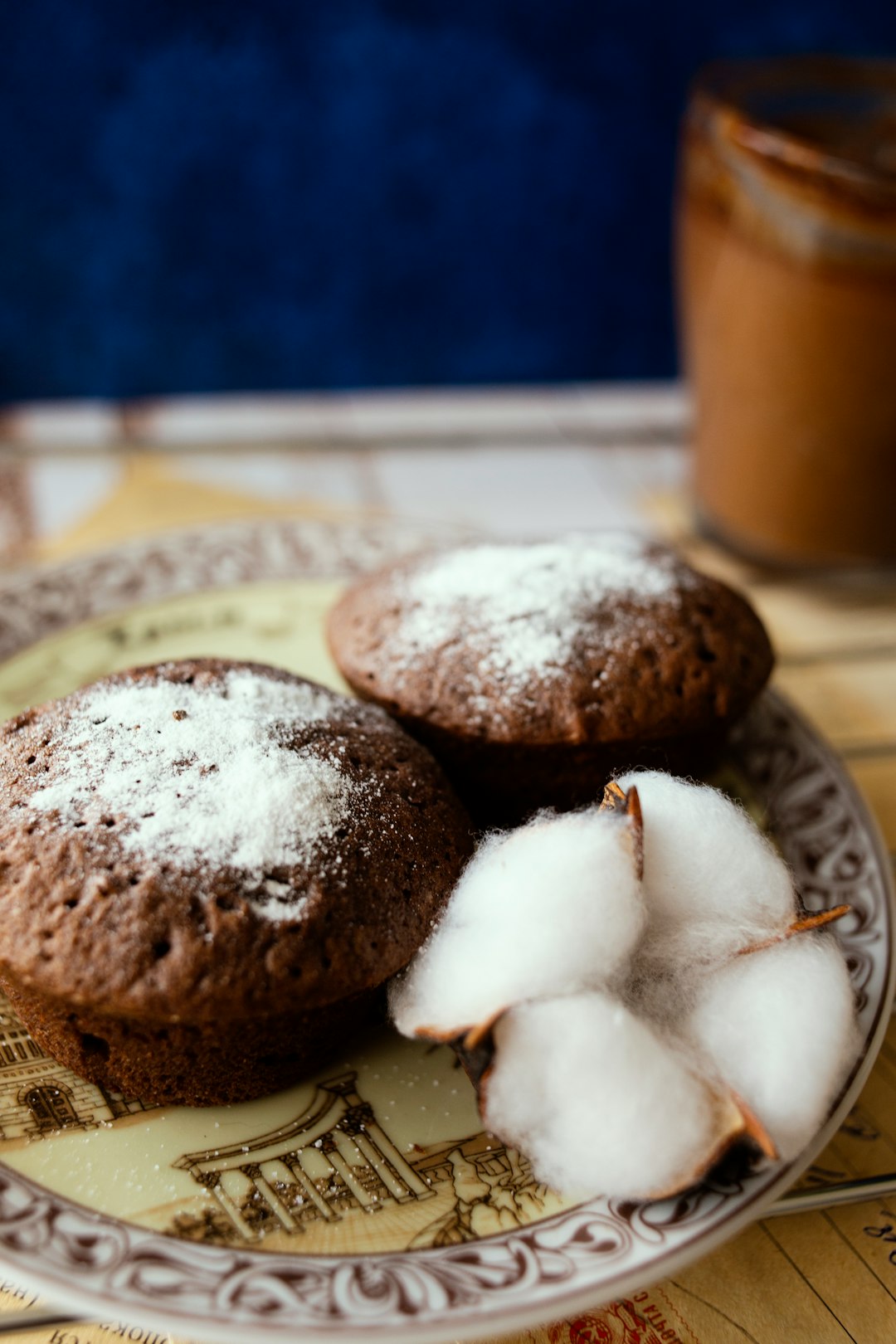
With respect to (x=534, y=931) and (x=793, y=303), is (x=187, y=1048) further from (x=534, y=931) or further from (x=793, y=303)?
(x=793, y=303)

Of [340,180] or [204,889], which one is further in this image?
[340,180]

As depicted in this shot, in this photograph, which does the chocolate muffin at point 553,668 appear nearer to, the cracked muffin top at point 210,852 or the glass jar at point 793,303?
the cracked muffin top at point 210,852

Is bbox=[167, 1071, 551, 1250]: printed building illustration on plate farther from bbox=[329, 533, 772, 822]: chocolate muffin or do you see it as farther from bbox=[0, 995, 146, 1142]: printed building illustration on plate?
bbox=[329, 533, 772, 822]: chocolate muffin

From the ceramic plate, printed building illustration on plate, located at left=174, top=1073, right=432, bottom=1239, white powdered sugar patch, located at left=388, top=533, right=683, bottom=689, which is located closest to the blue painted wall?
white powdered sugar patch, located at left=388, top=533, right=683, bottom=689

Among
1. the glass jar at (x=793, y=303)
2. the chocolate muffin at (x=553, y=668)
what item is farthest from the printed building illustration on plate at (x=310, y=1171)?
the glass jar at (x=793, y=303)

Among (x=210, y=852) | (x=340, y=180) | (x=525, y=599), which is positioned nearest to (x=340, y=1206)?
(x=210, y=852)

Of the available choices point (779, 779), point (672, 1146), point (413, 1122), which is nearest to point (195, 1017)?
point (413, 1122)

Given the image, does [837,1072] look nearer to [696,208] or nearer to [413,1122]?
[413,1122]
